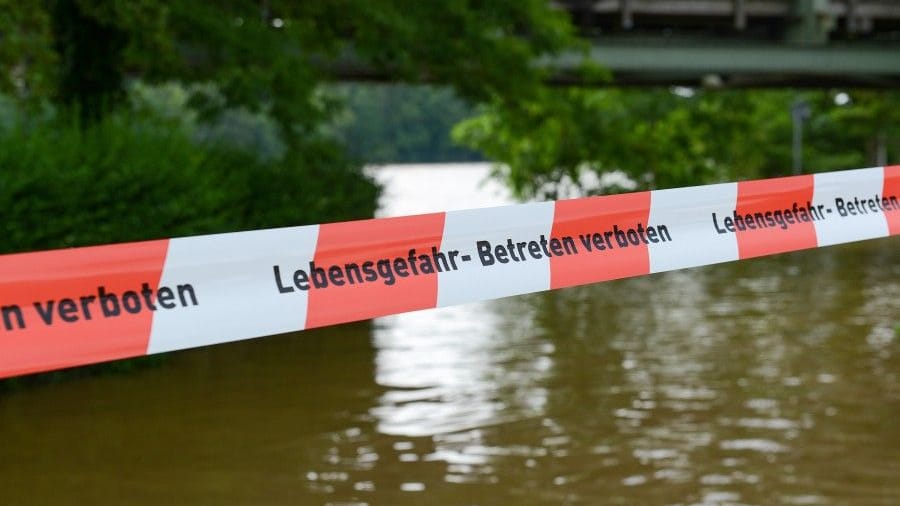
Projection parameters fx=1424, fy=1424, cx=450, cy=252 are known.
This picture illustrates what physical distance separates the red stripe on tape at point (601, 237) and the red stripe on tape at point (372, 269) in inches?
24.2

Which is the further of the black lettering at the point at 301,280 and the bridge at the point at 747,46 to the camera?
the bridge at the point at 747,46

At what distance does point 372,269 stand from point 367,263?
30 mm

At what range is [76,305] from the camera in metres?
4.26

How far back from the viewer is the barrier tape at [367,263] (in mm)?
4238

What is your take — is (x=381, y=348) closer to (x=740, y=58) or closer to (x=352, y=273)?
(x=352, y=273)

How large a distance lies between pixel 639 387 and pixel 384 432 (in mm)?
2066

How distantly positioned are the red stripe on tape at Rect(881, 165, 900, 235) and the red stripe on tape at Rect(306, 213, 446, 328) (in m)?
2.82

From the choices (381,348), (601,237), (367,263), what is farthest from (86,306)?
(381,348)

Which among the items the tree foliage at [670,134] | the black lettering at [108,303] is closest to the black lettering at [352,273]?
the black lettering at [108,303]

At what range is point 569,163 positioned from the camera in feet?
96.9

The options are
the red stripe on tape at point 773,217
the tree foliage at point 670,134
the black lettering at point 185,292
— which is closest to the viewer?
the black lettering at point 185,292

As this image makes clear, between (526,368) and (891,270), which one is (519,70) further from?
(526,368)

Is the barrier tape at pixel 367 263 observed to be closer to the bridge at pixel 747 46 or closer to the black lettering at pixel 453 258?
the black lettering at pixel 453 258

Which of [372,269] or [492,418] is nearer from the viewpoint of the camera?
[372,269]
